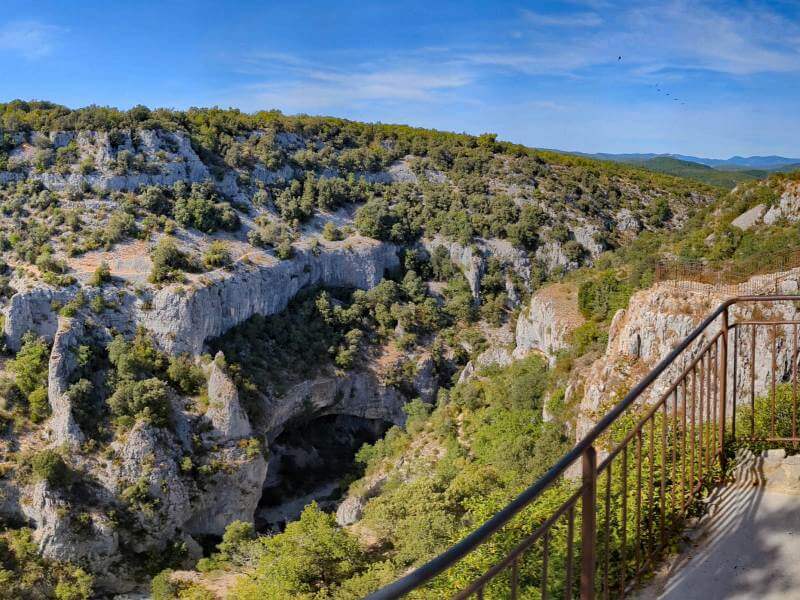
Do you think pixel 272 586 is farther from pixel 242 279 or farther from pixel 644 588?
pixel 242 279

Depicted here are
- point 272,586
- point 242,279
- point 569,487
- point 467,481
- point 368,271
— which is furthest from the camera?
point 368,271

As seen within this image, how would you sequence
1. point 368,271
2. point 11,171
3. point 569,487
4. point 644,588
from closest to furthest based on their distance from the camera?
point 644,588 < point 569,487 < point 11,171 < point 368,271

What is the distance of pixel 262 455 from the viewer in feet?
80.8

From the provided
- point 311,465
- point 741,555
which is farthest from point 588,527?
point 311,465

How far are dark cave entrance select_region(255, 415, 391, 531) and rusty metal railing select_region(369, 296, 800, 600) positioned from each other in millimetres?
19509

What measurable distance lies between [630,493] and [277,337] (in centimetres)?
2607

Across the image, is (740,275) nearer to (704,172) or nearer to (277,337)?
(277,337)

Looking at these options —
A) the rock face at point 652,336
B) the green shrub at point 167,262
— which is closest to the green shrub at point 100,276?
the green shrub at point 167,262

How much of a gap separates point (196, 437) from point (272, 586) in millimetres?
10088

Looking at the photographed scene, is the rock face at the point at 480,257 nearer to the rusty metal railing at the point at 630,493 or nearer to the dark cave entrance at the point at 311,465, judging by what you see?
the dark cave entrance at the point at 311,465

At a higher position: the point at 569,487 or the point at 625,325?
the point at 625,325

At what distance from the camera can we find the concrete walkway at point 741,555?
125 inches

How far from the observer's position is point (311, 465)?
31188mm

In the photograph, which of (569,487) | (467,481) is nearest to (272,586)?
(467,481)
